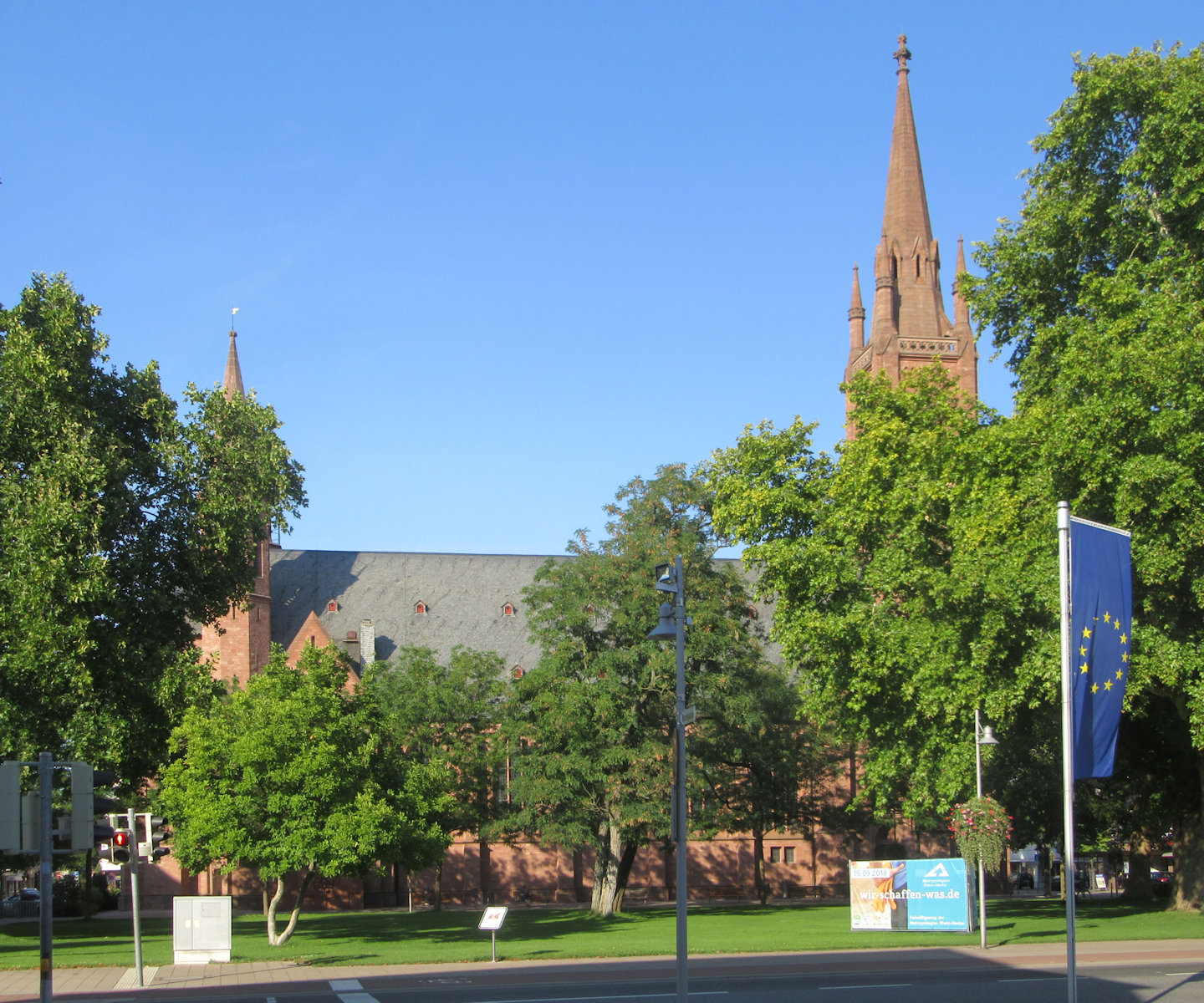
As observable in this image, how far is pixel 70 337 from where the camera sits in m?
31.2

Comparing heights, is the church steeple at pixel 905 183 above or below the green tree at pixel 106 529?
above

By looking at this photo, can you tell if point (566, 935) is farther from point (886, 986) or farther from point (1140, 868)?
point (1140, 868)

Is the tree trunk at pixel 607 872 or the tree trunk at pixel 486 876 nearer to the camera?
the tree trunk at pixel 607 872

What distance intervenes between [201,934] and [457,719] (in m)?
29.3

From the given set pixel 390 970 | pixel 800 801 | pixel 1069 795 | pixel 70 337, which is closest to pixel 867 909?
pixel 390 970

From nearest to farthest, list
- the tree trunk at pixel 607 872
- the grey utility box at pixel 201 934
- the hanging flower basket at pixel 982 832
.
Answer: the grey utility box at pixel 201 934
the hanging flower basket at pixel 982 832
the tree trunk at pixel 607 872

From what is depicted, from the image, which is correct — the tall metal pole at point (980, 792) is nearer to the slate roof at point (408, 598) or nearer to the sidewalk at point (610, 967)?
the sidewalk at point (610, 967)

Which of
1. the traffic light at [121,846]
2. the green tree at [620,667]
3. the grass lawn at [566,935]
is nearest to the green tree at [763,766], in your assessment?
the green tree at [620,667]

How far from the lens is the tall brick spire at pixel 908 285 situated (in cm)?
6162

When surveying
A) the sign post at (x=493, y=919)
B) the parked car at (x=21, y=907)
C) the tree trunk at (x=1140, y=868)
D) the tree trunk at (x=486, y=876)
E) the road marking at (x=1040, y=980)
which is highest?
the road marking at (x=1040, y=980)

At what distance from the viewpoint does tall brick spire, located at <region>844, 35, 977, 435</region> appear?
61.6m

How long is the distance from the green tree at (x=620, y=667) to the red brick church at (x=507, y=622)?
1849cm

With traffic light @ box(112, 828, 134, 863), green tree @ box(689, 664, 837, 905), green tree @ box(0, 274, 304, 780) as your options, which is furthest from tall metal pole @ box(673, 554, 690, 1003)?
green tree @ box(689, 664, 837, 905)

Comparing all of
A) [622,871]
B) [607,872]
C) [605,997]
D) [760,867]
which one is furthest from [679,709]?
[760,867]
